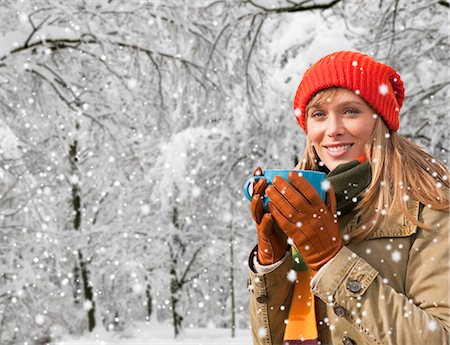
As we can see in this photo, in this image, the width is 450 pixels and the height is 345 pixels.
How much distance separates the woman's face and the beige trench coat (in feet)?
0.93

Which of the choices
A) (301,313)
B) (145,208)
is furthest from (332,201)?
(145,208)

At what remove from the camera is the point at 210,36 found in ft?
20.0

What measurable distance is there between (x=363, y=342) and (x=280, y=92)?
19.5 feet

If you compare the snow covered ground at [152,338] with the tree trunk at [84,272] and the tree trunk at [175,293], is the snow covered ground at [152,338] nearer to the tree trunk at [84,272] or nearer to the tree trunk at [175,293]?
the tree trunk at [175,293]

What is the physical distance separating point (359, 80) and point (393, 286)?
0.75 metres

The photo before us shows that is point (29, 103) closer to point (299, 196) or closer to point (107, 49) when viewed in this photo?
point (107, 49)

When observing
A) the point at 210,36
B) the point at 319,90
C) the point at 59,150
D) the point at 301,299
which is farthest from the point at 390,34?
the point at 59,150

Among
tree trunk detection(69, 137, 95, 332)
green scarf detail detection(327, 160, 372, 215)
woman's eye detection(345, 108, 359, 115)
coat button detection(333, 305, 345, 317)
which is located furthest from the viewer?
tree trunk detection(69, 137, 95, 332)

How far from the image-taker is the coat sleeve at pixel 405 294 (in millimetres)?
1615

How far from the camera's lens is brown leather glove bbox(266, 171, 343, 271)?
1.67 metres

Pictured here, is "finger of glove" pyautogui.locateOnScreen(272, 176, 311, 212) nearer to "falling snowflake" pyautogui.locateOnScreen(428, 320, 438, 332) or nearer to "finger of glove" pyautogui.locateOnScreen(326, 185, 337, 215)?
"finger of glove" pyautogui.locateOnScreen(326, 185, 337, 215)

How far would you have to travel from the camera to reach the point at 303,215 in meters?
1.67

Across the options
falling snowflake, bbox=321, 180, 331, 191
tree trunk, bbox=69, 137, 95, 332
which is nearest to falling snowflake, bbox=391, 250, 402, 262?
falling snowflake, bbox=321, 180, 331, 191

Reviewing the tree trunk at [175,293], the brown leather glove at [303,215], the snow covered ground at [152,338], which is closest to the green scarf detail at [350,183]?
the brown leather glove at [303,215]
